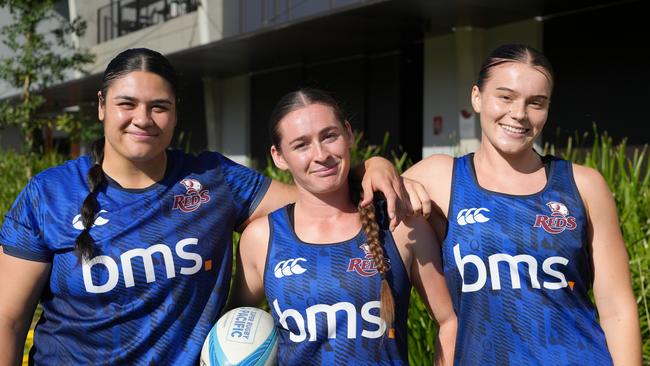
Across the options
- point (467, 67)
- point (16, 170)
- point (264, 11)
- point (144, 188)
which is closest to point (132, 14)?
point (264, 11)

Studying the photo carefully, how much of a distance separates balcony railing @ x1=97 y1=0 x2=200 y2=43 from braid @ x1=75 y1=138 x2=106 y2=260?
720 inches

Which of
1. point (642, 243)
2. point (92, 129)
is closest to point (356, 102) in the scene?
point (92, 129)

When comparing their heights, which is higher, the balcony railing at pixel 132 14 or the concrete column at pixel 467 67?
the balcony railing at pixel 132 14

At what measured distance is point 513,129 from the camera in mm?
2592

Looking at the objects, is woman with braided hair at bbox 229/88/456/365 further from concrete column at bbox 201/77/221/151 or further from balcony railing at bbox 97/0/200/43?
balcony railing at bbox 97/0/200/43

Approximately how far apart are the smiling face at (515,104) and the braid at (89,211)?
1.46 meters

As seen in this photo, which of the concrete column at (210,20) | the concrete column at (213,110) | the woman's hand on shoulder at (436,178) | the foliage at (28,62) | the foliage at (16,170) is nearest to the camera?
the woman's hand on shoulder at (436,178)

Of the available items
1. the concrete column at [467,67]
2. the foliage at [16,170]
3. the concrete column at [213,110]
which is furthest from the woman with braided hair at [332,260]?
the concrete column at [213,110]

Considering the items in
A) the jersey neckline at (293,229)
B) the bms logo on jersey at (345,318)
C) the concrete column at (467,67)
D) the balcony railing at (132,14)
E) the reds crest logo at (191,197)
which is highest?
the balcony railing at (132,14)

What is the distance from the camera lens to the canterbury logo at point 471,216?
2588mm

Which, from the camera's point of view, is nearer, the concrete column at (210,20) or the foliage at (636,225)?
the foliage at (636,225)

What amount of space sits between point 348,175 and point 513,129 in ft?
2.18

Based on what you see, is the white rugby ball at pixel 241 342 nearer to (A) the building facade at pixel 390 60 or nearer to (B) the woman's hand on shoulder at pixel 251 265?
(B) the woman's hand on shoulder at pixel 251 265

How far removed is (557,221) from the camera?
2535 millimetres
